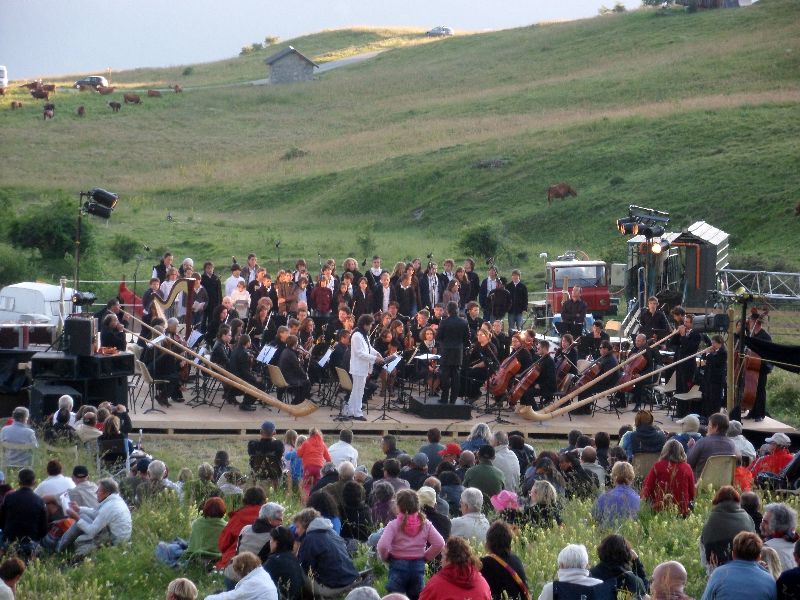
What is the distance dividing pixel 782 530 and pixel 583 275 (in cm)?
1882

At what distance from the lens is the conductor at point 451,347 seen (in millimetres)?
18362

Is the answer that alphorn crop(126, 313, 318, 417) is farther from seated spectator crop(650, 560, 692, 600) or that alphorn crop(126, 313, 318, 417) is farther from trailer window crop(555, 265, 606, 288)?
trailer window crop(555, 265, 606, 288)

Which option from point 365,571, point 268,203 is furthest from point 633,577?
point 268,203

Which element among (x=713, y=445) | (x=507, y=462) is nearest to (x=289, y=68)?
(x=507, y=462)

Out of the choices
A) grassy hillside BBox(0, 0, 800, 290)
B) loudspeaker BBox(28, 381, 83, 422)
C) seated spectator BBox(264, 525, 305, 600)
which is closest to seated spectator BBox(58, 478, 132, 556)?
seated spectator BBox(264, 525, 305, 600)

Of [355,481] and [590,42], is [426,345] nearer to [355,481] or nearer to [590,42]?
[355,481]

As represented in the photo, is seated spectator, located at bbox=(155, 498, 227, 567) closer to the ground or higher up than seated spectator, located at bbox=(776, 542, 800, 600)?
closer to the ground

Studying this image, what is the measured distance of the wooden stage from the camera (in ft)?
59.1

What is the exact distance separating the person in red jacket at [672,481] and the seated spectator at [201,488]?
13.9 ft

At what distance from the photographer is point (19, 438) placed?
14250 millimetres

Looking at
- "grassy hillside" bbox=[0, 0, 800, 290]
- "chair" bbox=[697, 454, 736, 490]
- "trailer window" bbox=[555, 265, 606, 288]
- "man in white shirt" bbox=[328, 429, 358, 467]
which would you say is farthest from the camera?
"grassy hillside" bbox=[0, 0, 800, 290]

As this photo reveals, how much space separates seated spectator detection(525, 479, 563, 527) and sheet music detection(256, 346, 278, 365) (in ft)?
26.7

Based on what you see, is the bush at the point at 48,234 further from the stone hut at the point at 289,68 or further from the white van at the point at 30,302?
the stone hut at the point at 289,68

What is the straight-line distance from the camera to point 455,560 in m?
8.61
